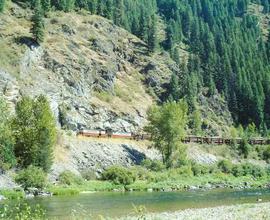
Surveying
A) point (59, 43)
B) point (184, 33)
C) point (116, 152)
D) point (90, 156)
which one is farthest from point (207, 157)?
point (184, 33)

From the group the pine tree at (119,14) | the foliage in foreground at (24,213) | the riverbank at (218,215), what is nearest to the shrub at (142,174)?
the riverbank at (218,215)

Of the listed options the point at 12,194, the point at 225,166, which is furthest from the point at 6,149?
the point at 225,166

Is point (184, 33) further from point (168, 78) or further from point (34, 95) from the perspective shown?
point (34, 95)

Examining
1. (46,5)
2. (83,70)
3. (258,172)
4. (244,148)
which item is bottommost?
(258,172)

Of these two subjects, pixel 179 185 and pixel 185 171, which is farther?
pixel 185 171

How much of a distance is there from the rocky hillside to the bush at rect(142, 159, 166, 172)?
15.2m

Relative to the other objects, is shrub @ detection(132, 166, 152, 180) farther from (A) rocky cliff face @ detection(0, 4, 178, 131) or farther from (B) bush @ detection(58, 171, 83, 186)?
(A) rocky cliff face @ detection(0, 4, 178, 131)

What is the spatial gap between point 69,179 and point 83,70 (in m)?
46.8

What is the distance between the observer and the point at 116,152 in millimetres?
87312

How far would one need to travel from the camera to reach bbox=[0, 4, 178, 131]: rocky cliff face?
96000mm

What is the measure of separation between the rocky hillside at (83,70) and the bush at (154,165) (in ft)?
49.8

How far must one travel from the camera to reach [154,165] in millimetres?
86500

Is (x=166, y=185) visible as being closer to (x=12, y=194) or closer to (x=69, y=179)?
(x=69, y=179)

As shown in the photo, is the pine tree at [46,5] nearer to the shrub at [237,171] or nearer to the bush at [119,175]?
the shrub at [237,171]
